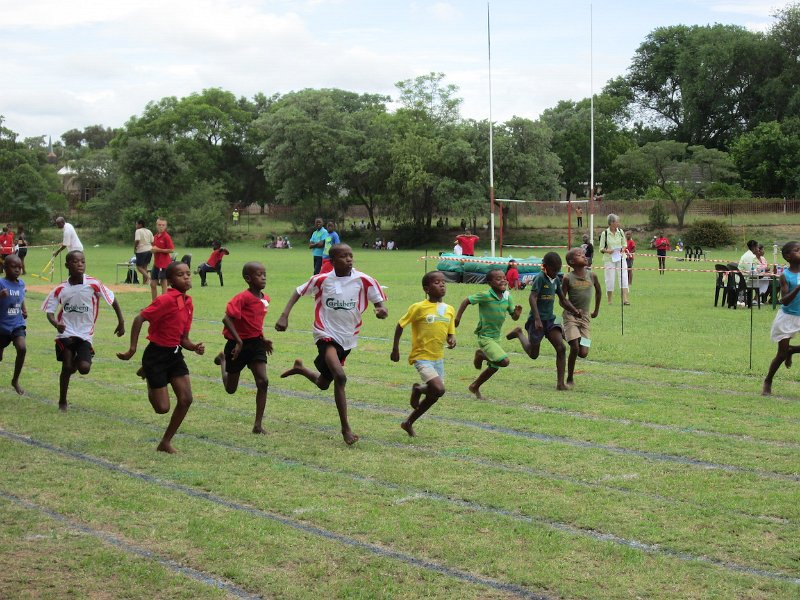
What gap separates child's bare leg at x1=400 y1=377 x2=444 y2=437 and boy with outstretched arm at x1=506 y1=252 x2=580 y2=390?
272cm

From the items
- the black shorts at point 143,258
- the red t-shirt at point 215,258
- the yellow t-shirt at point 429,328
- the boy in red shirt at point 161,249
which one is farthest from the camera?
the red t-shirt at point 215,258

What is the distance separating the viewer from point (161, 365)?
9.09 meters

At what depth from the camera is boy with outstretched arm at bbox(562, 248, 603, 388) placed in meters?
12.5

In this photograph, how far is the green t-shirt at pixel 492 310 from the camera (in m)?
11.4

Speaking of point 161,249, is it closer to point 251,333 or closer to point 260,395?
point 251,333

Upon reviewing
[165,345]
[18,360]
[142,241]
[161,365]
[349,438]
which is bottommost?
[349,438]

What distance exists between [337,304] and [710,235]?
51820mm

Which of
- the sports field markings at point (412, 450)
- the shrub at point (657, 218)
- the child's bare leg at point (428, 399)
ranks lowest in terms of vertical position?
the sports field markings at point (412, 450)

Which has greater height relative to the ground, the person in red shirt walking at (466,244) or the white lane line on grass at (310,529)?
the person in red shirt walking at (466,244)

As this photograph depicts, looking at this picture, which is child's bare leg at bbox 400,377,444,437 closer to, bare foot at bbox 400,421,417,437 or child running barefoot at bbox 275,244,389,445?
bare foot at bbox 400,421,417,437

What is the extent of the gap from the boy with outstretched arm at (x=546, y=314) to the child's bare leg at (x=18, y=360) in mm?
5497

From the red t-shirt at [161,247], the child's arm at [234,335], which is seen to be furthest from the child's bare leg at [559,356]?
the red t-shirt at [161,247]

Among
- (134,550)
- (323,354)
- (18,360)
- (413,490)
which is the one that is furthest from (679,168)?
(134,550)

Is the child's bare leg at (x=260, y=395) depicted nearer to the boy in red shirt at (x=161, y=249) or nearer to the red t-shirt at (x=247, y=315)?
the red t-shirt at (x=247, y=315)
